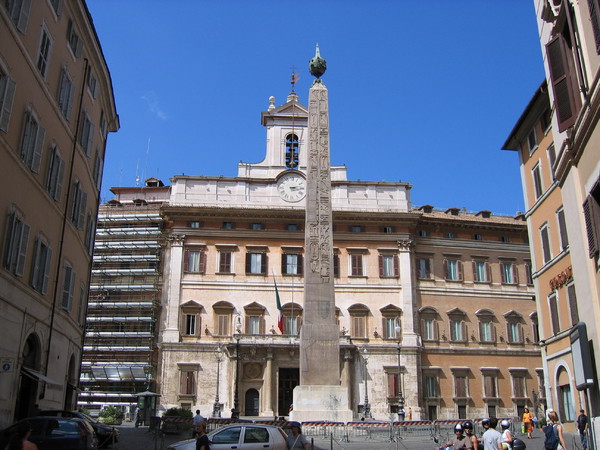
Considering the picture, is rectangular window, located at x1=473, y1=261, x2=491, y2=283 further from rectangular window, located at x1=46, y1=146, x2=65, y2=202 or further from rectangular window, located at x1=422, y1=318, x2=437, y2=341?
rectangular window, located at x1=46, y1=146, x2=65, y2=202

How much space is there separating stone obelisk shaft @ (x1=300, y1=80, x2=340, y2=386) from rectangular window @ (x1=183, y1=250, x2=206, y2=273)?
16032mm

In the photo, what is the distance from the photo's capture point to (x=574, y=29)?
514 inches

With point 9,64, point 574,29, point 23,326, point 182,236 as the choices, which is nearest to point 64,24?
point 9,64

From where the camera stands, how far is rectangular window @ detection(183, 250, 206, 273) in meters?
38.1

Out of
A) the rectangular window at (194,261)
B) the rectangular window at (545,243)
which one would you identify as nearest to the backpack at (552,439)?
the rectangular window at (545,243)

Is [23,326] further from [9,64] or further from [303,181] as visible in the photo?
[303,181]

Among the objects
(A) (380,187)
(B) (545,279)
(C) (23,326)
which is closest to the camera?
(C) (23,326)

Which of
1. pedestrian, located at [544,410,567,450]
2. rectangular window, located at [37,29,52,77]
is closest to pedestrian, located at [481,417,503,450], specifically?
pedestrian, located at [544,410,567,450]

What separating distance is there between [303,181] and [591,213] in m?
27.8

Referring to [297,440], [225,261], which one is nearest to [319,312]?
[297,440]

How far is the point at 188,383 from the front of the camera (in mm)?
35656

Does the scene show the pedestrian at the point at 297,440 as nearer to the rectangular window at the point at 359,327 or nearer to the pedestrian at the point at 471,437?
the pedestrian at the point at 471,437

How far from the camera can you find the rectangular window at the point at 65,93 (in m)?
17.3

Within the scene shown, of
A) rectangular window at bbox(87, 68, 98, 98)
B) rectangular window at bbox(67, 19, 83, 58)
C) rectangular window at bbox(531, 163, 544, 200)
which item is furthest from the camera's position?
rectangular window at bbox(531, 163, 544, 200)
